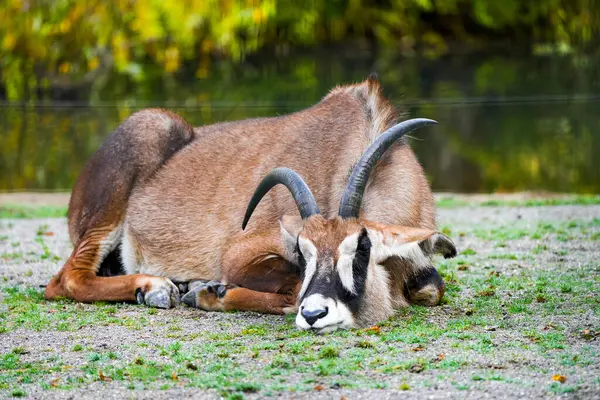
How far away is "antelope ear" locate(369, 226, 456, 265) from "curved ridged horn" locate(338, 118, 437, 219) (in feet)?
0.78

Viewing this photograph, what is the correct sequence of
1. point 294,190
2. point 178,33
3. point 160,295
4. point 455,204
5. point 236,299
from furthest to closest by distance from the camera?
point 178,33 < point 455,204 < point 160,295 < point 236,299 < point 294,190

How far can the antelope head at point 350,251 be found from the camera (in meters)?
6.48

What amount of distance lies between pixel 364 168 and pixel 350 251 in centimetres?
72

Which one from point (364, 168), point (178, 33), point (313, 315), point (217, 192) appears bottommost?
point (313, 315)

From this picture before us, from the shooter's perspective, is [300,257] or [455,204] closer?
[300,257]

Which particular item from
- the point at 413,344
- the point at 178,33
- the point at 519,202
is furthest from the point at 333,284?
the point at 178,33

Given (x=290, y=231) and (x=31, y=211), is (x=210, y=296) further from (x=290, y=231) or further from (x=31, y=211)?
(x=31, y=211)

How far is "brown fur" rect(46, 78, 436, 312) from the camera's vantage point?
25.5ft

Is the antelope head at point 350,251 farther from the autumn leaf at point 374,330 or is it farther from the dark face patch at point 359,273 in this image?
the autumn leaf at point 374,330

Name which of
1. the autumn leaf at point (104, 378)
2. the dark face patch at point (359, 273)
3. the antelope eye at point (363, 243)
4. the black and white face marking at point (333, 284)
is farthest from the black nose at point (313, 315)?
the autumn leaf at point (104, 378)

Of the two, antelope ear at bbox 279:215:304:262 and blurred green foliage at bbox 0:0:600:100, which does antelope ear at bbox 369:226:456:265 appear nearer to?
antelope ear at bbox 279:215:304:262

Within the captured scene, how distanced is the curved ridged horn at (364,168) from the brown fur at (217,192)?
0.46 meters

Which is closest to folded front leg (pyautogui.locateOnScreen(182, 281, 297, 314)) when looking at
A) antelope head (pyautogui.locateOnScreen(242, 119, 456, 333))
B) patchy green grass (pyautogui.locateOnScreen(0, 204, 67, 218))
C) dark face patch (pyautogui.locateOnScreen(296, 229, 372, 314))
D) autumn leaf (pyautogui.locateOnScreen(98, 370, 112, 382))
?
antelope head (pyautogui.locateOnScreen(242, 119, 456, 333))

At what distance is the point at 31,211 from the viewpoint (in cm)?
1438
